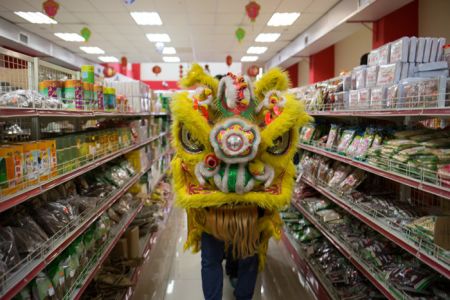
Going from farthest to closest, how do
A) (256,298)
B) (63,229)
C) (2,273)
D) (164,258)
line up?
(164,258) < (256,298) < (63,229) < (2,273)

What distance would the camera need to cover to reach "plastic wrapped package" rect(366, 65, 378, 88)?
9.15 ft

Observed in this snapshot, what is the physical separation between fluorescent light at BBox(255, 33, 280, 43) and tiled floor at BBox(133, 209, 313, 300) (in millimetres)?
6059

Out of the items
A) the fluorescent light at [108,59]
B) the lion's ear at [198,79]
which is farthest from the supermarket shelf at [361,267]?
the fluorescent light at [108,59]

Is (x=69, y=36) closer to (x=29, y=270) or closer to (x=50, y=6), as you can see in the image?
(x=50, y=6)

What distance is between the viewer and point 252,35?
8984 mm

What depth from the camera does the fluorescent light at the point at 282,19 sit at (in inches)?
283

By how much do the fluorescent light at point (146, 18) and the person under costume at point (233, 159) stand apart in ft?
17.6

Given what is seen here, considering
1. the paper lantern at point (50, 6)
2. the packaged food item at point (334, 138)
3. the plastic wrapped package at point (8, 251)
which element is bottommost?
the plastic wrapped package at point (8, 251)

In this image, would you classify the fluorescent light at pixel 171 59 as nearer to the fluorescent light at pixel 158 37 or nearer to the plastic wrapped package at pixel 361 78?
the fluorescent light at pixel 158 37

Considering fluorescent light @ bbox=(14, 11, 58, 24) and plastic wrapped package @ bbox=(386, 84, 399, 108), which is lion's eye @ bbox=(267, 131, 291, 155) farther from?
fluorescent light @ bbox=(14, 11, 58, 24)

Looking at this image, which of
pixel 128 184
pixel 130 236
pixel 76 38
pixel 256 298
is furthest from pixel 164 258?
pixel 76 38

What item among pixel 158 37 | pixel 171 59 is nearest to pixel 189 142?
pixel 158 37

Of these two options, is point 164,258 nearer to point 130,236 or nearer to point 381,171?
point 130,236

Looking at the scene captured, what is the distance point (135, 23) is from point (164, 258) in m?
5.58
